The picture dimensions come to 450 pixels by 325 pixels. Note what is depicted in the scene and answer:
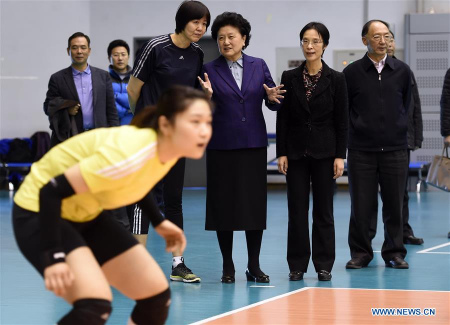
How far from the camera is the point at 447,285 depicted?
5.53m

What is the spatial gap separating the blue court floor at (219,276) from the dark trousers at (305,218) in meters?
0.15

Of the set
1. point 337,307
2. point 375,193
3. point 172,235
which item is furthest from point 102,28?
point 172,235

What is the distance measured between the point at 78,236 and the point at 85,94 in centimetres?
373

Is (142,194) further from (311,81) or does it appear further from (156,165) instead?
(311,81)

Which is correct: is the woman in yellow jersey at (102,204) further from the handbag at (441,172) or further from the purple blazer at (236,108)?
the handbag at (441,172)

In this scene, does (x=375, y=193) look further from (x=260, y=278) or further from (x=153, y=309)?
(x=153, y=309)

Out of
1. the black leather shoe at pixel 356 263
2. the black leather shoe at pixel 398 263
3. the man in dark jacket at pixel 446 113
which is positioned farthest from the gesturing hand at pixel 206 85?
the man in dark jacket at pixel 446 113

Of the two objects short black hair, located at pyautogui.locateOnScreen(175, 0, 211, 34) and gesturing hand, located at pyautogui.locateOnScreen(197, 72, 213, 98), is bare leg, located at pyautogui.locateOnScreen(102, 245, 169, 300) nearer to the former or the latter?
gesturing hand, located at pyautogui.locateOnScreen(197, 72, 213, 98)

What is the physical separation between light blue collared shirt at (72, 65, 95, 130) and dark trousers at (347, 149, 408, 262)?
2061mm

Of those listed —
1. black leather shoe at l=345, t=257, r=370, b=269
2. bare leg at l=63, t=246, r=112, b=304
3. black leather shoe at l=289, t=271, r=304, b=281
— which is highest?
bare leg at l=63, t=246, r=112, b=304

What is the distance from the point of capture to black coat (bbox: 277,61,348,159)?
5.65m

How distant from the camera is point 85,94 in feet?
21.9

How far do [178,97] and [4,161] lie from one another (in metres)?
10.7

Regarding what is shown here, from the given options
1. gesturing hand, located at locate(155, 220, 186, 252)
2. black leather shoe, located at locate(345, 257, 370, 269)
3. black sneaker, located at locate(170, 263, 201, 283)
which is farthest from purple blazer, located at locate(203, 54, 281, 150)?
gesturing hand, located at locate(155, 220, 186, 252)
